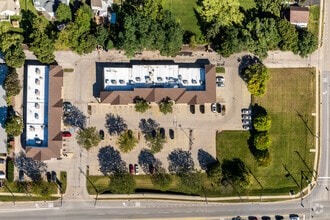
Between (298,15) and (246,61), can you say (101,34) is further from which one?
(298,15)

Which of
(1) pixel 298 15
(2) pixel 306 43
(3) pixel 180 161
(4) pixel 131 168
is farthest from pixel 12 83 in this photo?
(1) pixel 298 15

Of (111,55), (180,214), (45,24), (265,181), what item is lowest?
(180,214)

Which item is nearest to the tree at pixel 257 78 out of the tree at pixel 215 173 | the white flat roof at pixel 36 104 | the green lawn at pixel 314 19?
the green lawn at pixel 314 19

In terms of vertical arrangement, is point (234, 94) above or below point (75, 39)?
below

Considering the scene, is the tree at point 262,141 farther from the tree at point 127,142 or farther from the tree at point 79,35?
the tree at point 79,35

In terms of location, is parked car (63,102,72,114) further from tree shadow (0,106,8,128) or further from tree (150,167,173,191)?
tree (150,167,173,191)

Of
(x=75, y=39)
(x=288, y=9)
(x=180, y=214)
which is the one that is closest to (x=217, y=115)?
(x=180, y=214)

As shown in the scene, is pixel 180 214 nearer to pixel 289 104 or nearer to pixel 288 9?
pixel 289 104
